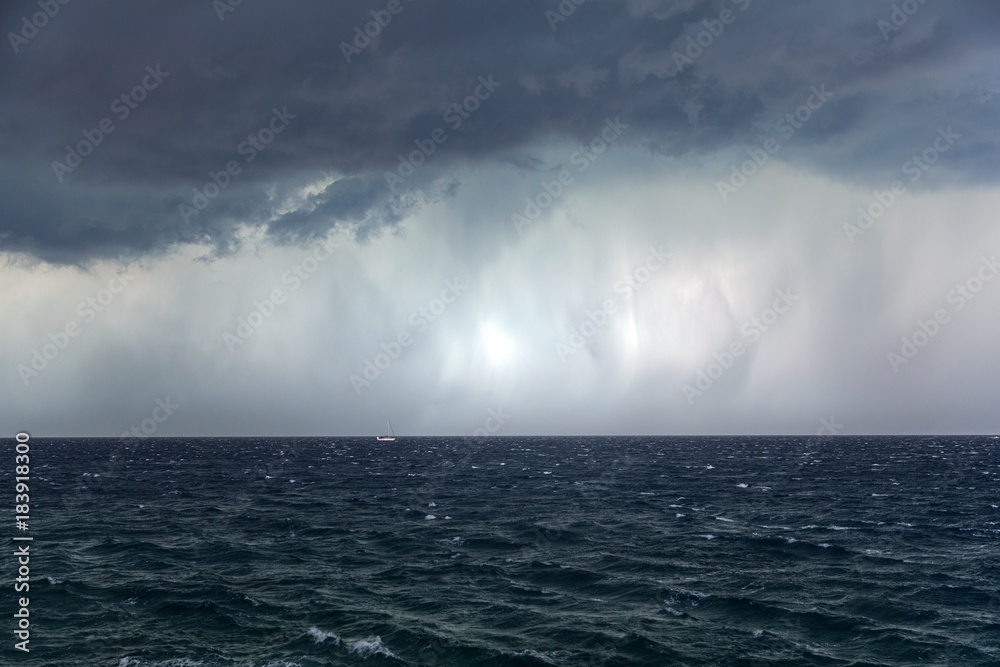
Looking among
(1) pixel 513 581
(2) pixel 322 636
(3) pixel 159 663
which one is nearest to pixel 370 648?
(2) pixel 322 636

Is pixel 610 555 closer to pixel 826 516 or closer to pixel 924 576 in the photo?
pixel 924 576

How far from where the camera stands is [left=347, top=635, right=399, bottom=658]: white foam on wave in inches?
1156

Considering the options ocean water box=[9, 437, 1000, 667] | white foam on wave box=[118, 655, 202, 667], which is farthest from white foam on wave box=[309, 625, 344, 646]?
white foam on wave box=[118, 655, 202, 667]

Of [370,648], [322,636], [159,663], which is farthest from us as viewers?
[322,636]

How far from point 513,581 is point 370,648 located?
12.9 meters

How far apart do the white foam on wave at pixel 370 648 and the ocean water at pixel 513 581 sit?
14 centimetres

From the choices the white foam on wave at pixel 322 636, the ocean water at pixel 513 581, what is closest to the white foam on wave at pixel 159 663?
the ocean water at pixel 513 581

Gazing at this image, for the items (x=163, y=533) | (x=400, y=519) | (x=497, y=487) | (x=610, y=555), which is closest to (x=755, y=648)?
(x=610, y=555)

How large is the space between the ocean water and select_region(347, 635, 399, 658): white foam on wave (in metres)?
0.14

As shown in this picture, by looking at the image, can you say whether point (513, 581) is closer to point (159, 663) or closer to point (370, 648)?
point (370, 648)

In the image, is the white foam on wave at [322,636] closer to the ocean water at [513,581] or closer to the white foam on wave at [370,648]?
the ocean water at [513,581]

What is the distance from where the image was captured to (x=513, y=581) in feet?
134

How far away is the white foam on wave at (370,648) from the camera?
29.4 m

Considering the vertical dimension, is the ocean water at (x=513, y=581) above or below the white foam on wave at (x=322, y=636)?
below
